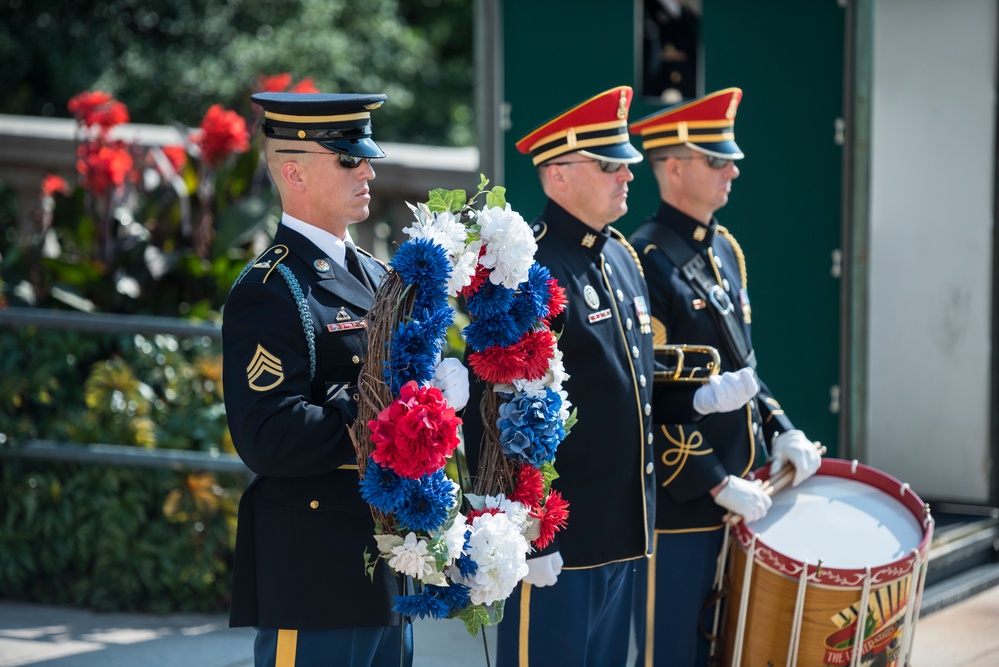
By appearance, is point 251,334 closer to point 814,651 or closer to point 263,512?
point 263,512

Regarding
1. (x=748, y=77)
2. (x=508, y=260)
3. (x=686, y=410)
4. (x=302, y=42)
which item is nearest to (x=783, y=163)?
(x=748, y=77)

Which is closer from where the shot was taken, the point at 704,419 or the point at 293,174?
the point at 293,174

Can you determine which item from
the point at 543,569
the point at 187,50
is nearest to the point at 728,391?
the point at 543,569

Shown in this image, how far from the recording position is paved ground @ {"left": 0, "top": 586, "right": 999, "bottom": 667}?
4910mm

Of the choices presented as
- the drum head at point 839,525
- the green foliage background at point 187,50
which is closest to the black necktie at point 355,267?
the drum head at point 839,525

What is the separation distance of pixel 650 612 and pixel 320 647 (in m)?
1.36

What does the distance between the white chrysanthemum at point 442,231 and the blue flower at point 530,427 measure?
0.36m

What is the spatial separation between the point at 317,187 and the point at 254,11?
1034 cm

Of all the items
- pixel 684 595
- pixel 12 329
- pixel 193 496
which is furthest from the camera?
pixel 12 329

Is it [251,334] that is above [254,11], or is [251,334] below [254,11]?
below

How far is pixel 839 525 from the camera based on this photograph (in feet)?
12.6

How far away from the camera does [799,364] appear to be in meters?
5.50

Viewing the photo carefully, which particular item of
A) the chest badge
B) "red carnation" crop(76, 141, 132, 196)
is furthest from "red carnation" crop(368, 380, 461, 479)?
"red carnation" crop(76, 141, 132, 196)

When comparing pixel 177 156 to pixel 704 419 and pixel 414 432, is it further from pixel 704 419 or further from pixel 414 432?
pixel 414 432
